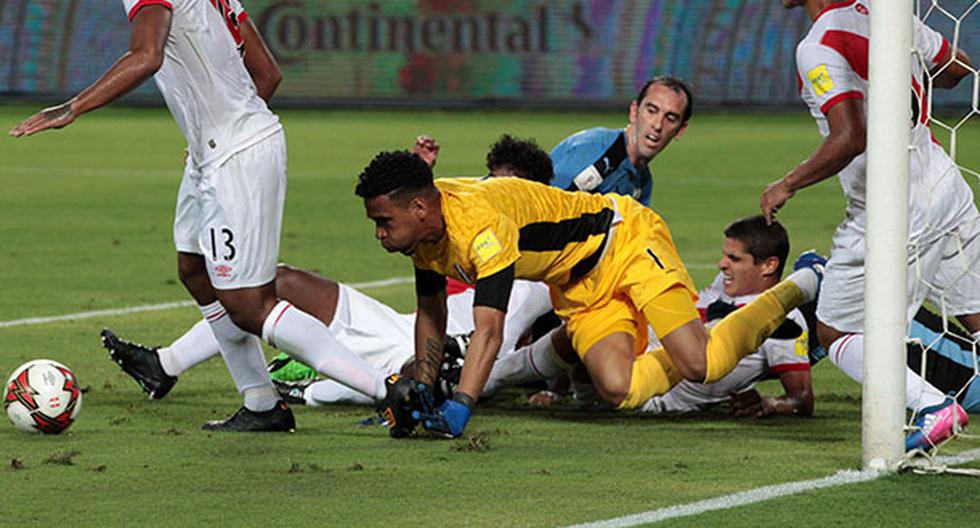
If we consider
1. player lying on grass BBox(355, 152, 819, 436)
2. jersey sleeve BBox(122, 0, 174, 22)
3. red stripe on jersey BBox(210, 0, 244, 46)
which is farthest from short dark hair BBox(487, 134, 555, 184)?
jersey sleeve BBox(122, 0, 174, 22)

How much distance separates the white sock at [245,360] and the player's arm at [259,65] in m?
0.79

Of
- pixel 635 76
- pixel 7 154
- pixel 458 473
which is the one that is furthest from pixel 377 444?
pixel 635 76

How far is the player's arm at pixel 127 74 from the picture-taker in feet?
18.5

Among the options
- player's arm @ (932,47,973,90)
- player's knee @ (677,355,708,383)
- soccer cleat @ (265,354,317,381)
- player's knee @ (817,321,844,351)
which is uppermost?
player's arm @ (932,47,973,90)

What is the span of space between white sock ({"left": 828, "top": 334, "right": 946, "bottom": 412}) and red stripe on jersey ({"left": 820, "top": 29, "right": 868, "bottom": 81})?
34.2 inches

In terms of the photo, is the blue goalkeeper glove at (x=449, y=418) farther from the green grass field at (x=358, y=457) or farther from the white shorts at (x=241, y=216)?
the white shorts at (x=241, y=216)

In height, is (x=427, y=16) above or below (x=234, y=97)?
below

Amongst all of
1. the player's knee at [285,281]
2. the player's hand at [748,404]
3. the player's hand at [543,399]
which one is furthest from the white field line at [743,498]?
the player's knee at [285,281]

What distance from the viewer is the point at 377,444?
235 inches

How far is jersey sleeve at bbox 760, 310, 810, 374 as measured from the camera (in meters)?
6.66

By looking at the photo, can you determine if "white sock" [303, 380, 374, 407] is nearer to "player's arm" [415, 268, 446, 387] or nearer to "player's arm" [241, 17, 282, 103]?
"player's arm" [415, 268, 446, 387]

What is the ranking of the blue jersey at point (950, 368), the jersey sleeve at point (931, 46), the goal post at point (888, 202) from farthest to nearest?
the blue jersey at point (950, 368), the jersey sleeve at point (931, 46), the goal post at point (888, 202)

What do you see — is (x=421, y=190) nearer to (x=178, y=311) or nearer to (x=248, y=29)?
(x=248, y=29)

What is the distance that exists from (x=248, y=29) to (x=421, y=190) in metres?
0.97
